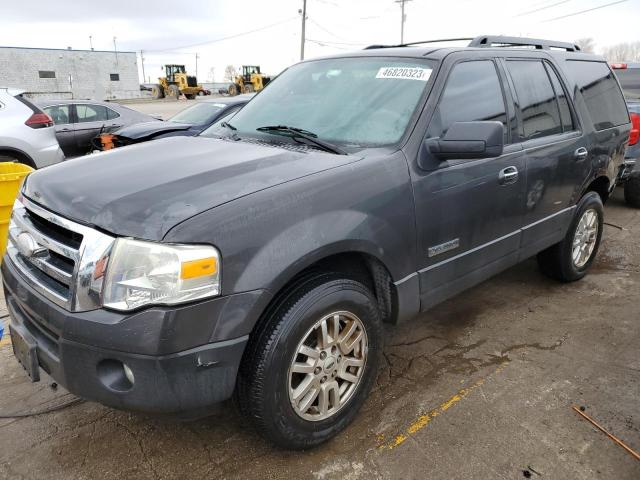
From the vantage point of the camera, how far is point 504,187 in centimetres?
320

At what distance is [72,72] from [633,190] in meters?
57.9

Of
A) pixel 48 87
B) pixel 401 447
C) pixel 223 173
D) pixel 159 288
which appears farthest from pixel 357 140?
pixel 48 87

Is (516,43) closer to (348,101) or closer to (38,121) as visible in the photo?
(348,101)

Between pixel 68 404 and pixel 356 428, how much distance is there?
62.2 inches

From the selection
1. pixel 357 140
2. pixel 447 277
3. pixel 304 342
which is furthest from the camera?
pixel 447 277

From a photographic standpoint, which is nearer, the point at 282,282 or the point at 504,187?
the point at 282,282

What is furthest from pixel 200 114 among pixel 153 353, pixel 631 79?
pixel 631 79

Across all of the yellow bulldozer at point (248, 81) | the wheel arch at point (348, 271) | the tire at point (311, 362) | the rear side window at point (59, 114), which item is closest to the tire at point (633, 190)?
the wheel arch at point (348, 271)

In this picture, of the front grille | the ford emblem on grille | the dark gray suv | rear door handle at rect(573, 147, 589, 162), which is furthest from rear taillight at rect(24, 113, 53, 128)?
rear door handle at rect(573, 147, 589, 162)

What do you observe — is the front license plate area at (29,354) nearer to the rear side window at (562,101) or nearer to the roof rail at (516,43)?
the roof rail at (516,43)

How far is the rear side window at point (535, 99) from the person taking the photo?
3.43m

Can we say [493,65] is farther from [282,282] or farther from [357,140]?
[282,282]

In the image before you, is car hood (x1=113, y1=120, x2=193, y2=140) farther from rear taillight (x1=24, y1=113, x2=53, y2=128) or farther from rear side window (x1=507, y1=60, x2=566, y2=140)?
rear side window (x1=507, y1=60, x2=566, y2=140)

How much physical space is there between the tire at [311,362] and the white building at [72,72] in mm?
54280
